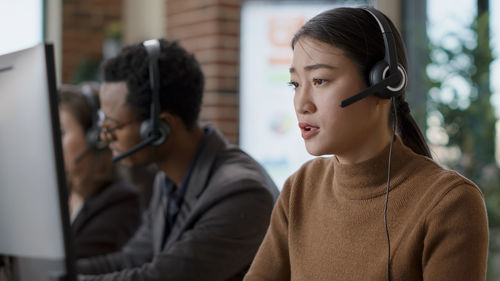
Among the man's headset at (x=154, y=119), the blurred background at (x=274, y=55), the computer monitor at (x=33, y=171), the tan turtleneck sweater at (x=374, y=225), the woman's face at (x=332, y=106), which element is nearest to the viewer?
the computer monitor at (x=33, y=171)

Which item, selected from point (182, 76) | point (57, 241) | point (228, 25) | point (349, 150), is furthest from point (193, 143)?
point (228, 25)

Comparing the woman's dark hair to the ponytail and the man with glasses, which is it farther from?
the man with glasses

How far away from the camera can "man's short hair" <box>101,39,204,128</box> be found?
172cm

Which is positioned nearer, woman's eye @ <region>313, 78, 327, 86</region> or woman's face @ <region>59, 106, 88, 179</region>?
woman's eye @ <region>313, 78, 327, 86</region>

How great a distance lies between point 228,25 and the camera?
3.54m

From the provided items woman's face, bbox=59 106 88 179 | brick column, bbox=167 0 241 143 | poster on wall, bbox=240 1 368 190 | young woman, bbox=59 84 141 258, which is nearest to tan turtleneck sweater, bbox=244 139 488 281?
young woman, bbox=59 84 141 258

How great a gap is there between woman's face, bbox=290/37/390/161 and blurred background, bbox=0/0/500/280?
0.84 m

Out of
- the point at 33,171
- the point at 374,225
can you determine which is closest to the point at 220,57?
the point at 374,225

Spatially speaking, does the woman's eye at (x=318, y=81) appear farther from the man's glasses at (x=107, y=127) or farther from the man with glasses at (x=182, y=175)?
the man's glasses at (x=107, y=127)

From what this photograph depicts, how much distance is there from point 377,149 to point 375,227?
0.45ft

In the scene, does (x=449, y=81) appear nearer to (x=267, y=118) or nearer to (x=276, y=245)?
(x=267, y=118)

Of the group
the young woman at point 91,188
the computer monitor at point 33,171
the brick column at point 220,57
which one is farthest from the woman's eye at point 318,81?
the brick column at point 220,57

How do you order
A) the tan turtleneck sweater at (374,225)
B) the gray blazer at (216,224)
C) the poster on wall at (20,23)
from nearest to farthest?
1. the tan turtleneck sweater at (374,225)
2. the gray blazer at (216,224)
3. the poster on wall at (20,23)

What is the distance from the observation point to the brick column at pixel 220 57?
3527 mm
